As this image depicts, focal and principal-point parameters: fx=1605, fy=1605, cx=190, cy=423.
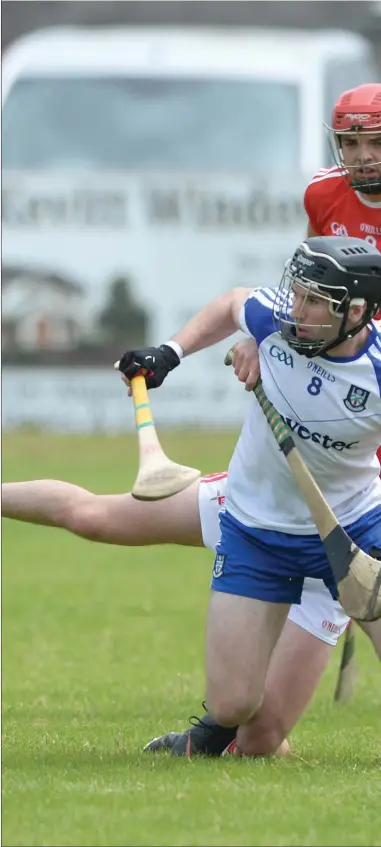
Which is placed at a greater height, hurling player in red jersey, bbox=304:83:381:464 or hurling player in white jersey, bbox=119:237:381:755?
hurling player in red jersey, bbox=304:83:381:464

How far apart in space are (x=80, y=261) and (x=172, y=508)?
70.4 ft

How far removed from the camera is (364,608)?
17.0ft

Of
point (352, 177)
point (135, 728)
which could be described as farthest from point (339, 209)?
point (135, 728)

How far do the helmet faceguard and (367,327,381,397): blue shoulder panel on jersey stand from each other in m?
1.16

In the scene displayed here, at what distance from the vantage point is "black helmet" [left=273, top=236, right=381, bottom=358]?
5.10 meters

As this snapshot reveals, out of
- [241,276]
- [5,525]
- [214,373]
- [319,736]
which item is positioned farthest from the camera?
[241,276]

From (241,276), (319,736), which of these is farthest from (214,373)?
(319,736)

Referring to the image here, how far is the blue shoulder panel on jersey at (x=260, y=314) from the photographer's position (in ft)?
17.8

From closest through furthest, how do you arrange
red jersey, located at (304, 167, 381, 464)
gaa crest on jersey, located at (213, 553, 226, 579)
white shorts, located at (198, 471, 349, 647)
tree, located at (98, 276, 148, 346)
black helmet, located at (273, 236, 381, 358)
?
black helmet, located at (273, 236, 381, 358), gaa crest on jersey, located at (213, 553, 226, 579), white shorts, located at (198, 471, 349, 647), red jersey, located at (304, 167, 381, 464), tree, located at (98, 276, 148, 346)

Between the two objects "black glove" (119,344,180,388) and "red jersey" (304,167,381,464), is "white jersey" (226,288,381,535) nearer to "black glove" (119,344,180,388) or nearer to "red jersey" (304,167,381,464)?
"black glove" (119,344,180,388)

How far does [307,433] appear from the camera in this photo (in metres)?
5.36

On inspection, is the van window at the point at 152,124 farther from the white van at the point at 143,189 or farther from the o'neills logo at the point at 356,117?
the o'neills logo at the point at 356,117

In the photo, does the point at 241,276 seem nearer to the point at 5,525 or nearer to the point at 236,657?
the point at 5,525

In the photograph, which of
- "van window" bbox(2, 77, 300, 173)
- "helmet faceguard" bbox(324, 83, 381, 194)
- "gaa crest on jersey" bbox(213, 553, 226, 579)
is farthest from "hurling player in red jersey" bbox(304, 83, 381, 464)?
"van window" bbox(2, 77, 300, 173)
